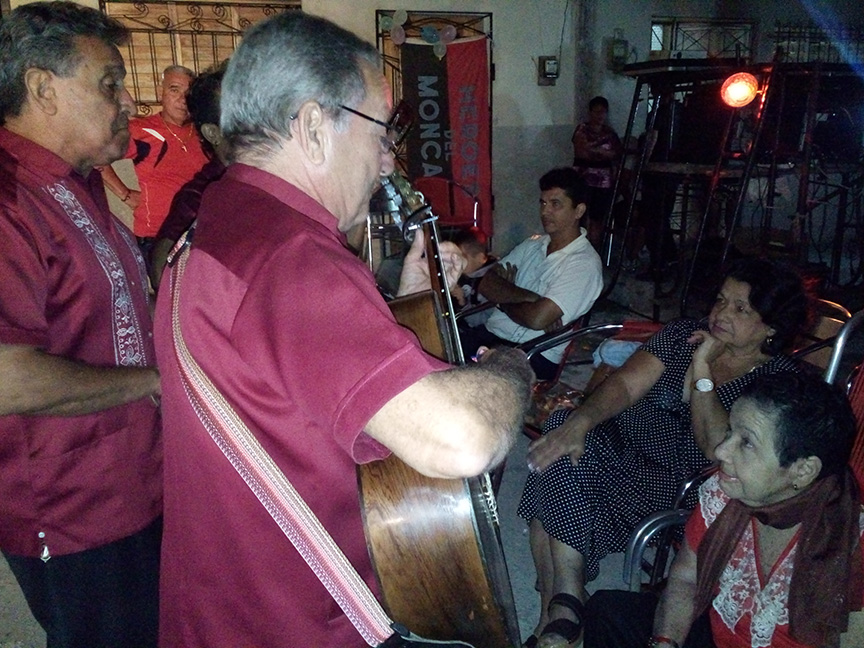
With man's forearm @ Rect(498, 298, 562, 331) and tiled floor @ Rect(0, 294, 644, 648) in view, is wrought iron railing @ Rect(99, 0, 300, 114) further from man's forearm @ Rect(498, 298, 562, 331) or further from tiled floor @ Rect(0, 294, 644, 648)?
tiled floor @ Rect(0, 294, 644, 648)

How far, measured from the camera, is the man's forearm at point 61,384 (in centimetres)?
123

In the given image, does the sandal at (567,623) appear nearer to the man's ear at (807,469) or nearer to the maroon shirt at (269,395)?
the man's ear at (807,469)

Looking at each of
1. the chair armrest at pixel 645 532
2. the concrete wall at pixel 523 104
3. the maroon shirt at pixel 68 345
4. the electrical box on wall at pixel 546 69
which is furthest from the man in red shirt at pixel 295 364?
the electrical box on wall at pixel 546 69

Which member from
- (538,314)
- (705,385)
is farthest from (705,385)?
(538,314)

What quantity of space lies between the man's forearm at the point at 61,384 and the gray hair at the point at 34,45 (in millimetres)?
587

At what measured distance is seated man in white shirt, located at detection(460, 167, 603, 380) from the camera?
3.45 meters

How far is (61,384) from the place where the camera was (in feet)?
4.23

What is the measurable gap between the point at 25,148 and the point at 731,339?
2.19 meters

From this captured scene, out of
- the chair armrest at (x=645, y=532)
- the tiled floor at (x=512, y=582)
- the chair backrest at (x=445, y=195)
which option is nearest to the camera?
the chair armrest at (x=645, y=532)

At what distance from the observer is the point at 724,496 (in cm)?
185

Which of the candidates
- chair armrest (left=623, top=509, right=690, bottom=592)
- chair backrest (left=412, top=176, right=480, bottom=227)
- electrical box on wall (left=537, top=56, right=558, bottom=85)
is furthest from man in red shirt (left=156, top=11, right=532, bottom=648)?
electrical box on wall (left=537, top=56, right=558, bottom=85)

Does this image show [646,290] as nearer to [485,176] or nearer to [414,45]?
[485,176]

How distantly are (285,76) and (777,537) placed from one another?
1596mm

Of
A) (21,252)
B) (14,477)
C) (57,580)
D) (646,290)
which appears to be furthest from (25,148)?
(646,290)
